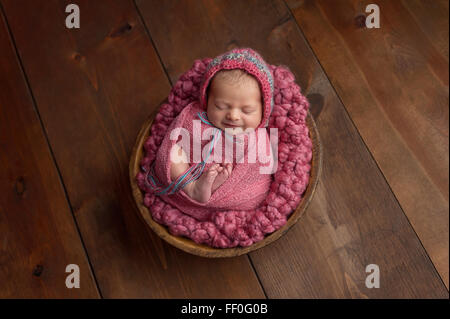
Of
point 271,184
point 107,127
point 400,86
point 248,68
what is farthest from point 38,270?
Answer: point 400,86

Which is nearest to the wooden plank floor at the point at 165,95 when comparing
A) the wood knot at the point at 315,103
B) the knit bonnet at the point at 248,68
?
the wood knot at the point at 315,103

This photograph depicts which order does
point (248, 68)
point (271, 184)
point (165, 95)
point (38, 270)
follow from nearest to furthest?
point (248, 68) → point (271, 184) → point (38, 270) → point (165, 95)

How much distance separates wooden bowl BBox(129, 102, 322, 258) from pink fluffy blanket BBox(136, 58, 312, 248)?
0.04 feet

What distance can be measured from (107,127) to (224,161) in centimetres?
45

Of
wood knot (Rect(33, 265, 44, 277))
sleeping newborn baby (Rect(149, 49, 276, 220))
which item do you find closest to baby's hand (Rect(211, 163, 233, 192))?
sleeping newborn baby (Rect(149, 49, 276, 220))

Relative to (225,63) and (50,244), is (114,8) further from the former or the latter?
(50,244)

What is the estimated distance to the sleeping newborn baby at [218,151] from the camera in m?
1.05

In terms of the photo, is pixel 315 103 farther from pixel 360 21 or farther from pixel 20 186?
pixel 20 186

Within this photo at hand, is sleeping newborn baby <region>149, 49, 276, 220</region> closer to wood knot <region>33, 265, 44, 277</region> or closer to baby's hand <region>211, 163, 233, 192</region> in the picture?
baby's hand <region>211, 163, 233, 192</region>

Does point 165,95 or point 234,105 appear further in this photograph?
point 165,95

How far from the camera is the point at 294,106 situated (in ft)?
3.66

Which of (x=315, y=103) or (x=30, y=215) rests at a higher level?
(x=315, y=103)

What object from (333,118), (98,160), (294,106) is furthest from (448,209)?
(98,160)

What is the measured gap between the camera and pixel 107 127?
135 centimetres
